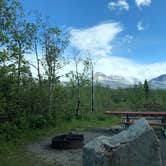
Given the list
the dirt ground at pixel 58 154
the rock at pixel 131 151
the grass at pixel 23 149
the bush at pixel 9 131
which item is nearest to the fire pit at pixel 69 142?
the dirt ground at pixel 58 154

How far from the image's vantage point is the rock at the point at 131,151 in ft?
13.5

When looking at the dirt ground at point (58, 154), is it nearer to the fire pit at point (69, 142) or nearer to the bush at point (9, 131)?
the fire pit at point (69, 142)

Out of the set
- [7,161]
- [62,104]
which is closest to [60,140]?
[7,161]

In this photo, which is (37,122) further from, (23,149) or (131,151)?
(131,151)

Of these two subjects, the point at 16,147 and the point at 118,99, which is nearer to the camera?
the point at 16,147

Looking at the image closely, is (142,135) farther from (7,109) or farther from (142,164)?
(7,109)

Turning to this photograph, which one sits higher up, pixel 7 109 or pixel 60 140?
pixel 7 109

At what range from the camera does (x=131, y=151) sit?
13.6 ft

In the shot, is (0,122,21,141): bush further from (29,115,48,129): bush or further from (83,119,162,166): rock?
(83,119,162,166): rock

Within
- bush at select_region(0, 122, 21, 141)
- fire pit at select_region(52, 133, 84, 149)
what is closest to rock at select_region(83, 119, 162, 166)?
fire pit at select_region(52, 133, 84, 149)

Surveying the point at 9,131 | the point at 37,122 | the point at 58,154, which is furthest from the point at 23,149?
the point at 37,122

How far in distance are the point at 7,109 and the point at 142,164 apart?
6331 mm

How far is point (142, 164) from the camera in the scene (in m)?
4.19

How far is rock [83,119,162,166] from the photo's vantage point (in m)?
4.11
